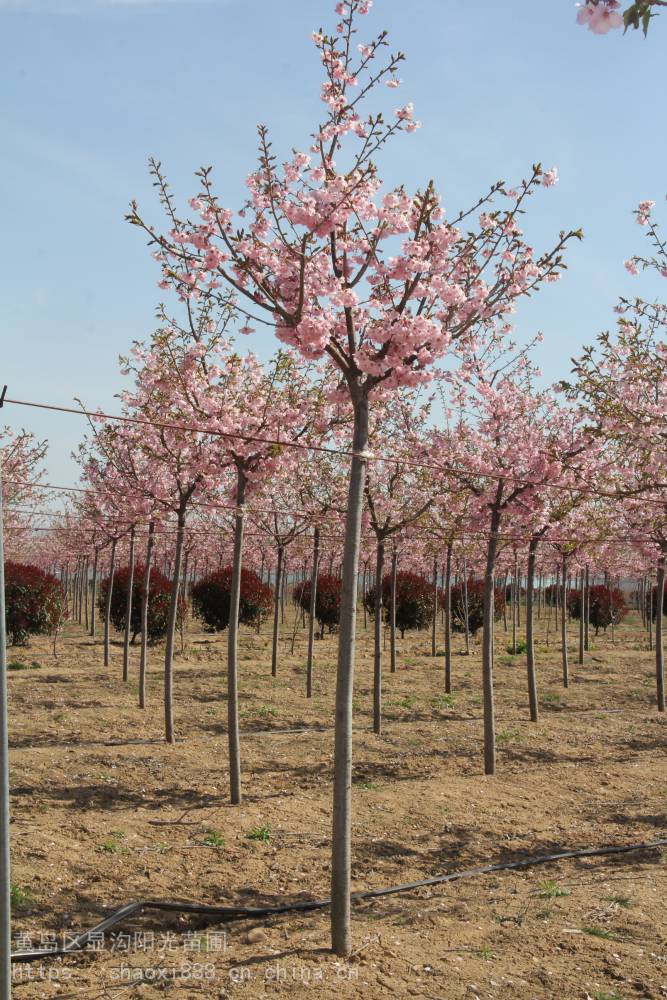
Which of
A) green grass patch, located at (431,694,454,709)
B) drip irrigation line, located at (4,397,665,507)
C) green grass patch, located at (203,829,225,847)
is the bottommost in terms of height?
green grass patch, located at (431,694,454,709)

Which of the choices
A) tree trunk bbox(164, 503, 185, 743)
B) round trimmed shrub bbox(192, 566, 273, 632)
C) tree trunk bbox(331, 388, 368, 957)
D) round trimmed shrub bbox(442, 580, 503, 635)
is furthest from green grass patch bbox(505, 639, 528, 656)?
tree trunk bbox(331, 388, 368, 957)

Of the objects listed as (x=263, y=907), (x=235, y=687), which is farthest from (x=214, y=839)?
(x=235, y=687)

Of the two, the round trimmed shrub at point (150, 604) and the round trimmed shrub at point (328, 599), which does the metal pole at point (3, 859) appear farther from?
the round trimmed shrub at point (328, 599)

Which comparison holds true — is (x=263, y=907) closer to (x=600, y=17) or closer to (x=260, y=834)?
(x=260, y=834)

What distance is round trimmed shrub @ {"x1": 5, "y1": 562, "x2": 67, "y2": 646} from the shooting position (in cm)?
2062

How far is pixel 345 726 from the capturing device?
5.23 metres

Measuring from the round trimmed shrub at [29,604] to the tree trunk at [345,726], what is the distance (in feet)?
53.8

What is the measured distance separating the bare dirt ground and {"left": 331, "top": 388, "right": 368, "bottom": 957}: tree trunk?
0.29 metres

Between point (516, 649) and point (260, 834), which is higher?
point (260, 834)

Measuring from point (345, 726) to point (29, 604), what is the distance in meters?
17.4

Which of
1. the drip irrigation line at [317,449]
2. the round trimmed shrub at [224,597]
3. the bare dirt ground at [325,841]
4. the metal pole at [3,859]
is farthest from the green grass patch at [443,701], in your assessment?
the metal pole at [3,859]

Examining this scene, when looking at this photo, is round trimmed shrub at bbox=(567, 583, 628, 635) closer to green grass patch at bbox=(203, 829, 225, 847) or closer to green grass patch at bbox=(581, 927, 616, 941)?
green grass patch at bbox=(203, 829, 225, 847)

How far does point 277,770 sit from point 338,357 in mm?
6290

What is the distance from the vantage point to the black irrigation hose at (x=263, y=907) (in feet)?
16.1
